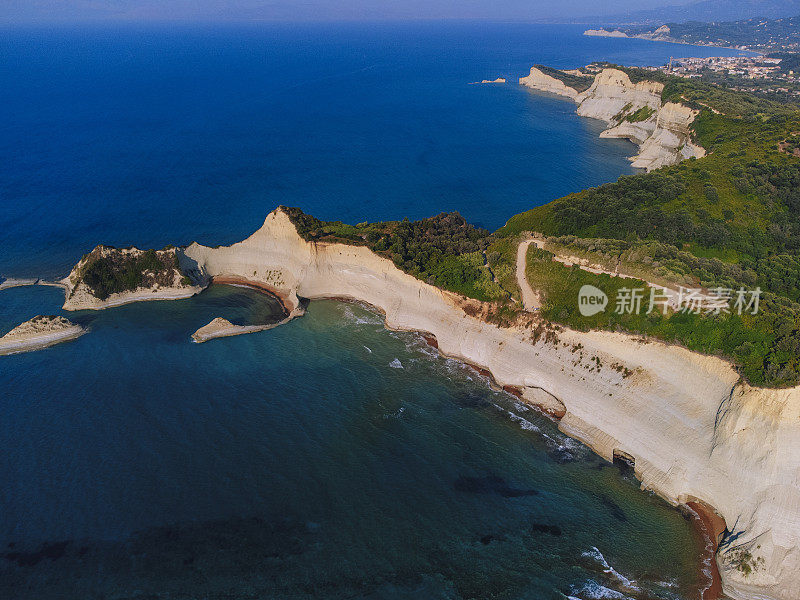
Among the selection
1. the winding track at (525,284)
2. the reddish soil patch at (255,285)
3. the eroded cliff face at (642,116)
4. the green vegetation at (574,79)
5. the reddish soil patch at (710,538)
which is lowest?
the reddish soil patch at (710,538)

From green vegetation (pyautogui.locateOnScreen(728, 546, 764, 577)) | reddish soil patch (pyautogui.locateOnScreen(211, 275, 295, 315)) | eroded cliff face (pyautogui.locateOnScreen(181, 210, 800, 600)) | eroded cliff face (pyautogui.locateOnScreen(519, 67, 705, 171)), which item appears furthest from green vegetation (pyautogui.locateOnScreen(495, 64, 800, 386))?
reddish soil patch (pyautogui.locateOnScreen(211, 275, 295, 315))

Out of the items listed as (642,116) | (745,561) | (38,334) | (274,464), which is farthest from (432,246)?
(642,116)

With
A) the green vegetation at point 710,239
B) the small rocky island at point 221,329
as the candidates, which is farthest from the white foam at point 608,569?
the small rocky island at point 221,329

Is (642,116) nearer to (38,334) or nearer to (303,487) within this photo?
(303,487)

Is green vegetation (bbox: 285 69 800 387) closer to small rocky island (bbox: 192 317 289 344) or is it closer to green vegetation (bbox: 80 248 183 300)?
small rocky island (bbox: 192 317 289 344)

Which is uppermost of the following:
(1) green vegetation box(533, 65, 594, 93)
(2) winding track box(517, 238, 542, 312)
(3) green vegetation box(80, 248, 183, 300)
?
(1) green vegetation box(533, 65, 594, 93)

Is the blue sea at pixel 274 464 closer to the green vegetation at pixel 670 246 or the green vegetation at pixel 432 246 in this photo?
the green vegetation at pixel 432 246
